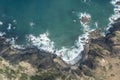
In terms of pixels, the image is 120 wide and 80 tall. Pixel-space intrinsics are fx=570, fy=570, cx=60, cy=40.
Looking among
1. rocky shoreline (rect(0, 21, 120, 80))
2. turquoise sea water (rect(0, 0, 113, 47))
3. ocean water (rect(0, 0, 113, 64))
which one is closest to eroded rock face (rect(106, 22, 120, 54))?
rocky shoreline (rect(0, 21, 120, 80))

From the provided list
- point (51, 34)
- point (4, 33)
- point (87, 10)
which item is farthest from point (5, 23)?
point (87, 10)

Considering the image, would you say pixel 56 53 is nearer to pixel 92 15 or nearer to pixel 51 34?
pixel 51 34

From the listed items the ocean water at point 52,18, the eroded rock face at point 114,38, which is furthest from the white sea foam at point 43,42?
the eroded rock face at point 114,38

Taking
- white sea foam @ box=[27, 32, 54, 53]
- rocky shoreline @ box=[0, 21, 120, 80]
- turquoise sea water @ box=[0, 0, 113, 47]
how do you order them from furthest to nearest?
turquoise sea water @ box=[0, 0, 113, 47], white sea foam @ box=[27, 32, 54, 53], rocky shoreline @ box=[0, 21, 120, 80]

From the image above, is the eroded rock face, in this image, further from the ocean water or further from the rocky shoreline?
the ocean water

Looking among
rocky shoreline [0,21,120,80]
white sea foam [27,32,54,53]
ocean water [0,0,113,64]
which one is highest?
ocean water [0,0,113,64]

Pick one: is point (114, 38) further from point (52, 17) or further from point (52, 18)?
point (52, 17)
